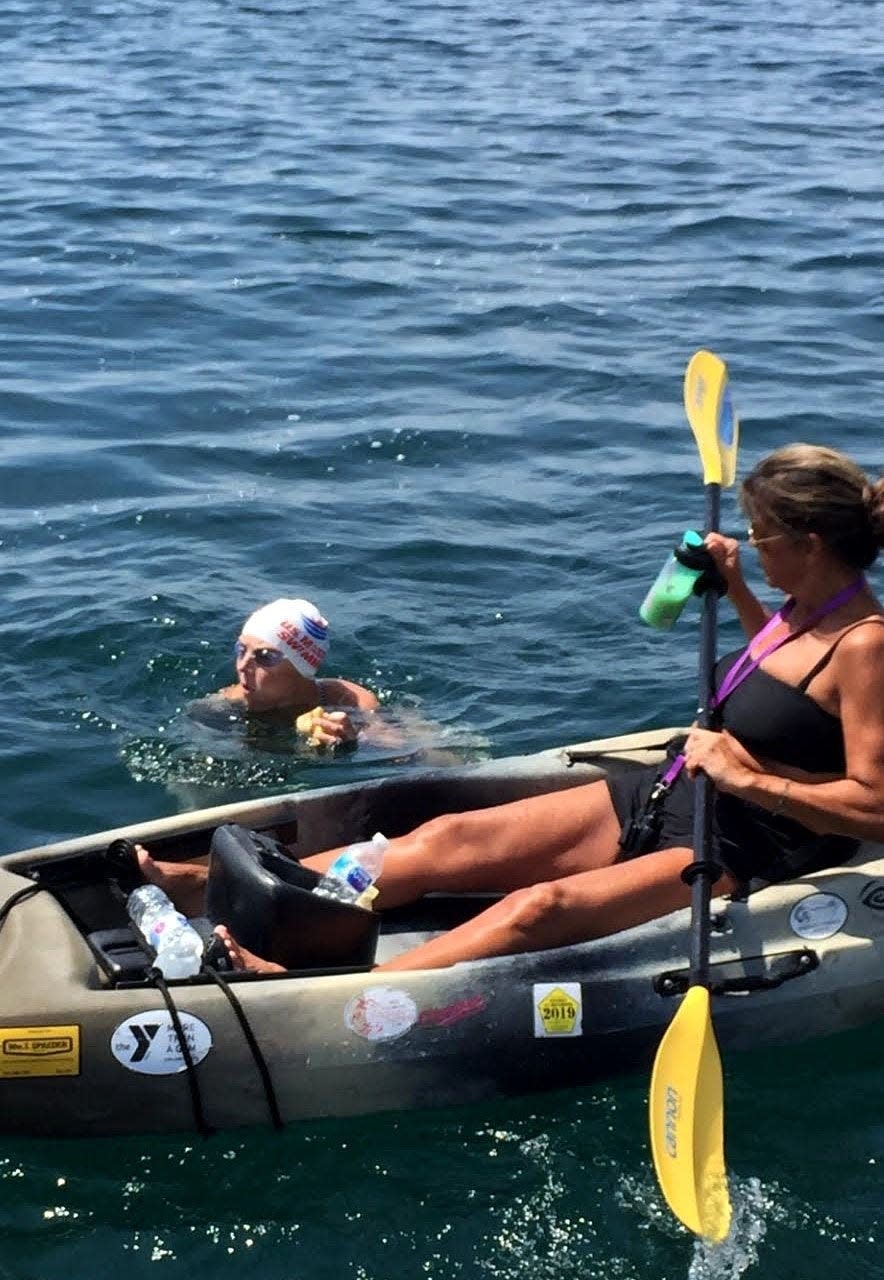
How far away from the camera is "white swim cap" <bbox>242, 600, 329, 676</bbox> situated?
321 inches

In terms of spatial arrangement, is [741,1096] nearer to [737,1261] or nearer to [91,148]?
[737,1261]

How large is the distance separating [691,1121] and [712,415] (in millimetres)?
2798

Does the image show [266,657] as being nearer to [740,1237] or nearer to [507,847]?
[507,847]

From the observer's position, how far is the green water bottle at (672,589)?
625cm

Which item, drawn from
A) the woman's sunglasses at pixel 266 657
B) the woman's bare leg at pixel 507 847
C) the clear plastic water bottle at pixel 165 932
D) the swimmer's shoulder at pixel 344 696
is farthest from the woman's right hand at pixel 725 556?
the swimmer's shoulder at pixel 344 696

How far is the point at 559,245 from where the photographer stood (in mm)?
15359

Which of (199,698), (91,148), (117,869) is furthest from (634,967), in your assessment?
(91,148)

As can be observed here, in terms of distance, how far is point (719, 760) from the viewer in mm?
5715

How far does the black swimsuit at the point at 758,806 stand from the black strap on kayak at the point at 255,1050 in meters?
1.46

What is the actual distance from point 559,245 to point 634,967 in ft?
33.8

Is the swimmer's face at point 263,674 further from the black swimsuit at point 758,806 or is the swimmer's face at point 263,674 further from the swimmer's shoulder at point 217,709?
the black swimsuit at point 758,806

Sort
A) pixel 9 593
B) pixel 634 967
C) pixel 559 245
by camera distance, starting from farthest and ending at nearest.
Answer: pixel 559 245 < pixel 9 593 < pixel 634 967

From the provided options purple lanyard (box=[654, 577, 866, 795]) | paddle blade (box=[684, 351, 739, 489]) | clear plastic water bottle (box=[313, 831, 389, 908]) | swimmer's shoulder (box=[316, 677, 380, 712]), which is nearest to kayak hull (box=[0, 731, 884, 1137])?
clear plastic water bottle (box=[313, 831, 389, 908])

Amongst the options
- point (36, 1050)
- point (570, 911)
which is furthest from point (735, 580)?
point (36, 1050)
